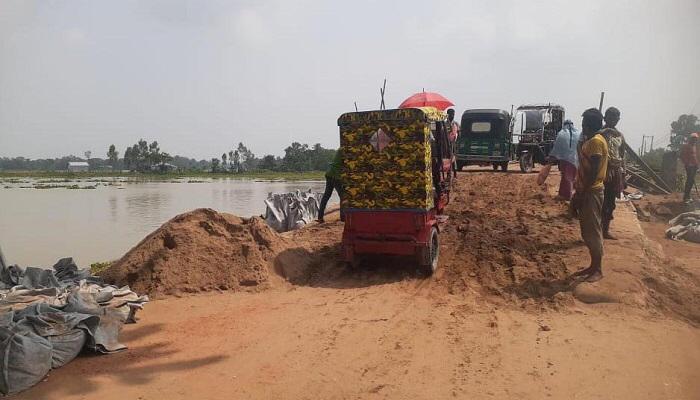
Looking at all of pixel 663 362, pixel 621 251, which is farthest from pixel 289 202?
pixel 663 362

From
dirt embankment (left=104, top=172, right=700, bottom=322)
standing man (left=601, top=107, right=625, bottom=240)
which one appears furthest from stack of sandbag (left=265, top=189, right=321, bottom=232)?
standing man (left=601, top=107, right=625, bottom=240)

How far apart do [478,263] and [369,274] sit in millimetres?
1595

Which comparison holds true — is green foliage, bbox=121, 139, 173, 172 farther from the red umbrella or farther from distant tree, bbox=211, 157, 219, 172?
the red umbrella

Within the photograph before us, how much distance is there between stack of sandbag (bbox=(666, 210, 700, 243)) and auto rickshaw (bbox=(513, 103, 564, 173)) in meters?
5.58

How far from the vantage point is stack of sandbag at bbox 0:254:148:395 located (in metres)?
3.69

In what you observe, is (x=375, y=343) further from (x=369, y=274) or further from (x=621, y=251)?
(x=621, y=251)

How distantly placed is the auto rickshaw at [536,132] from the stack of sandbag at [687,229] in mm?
5584

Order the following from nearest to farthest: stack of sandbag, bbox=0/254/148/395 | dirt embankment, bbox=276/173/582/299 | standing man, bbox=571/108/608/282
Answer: stack of sandbag, bbox=0/254/148/395 → standing man, bbox=571/108/608/282 → dirt embankment, bbox=276/173/582/299

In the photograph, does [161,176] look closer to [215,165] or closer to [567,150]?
[215,165]

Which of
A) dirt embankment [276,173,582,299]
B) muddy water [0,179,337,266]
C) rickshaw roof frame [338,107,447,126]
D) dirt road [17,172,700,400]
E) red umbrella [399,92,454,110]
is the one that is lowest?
muddy water [0,179,337,266]

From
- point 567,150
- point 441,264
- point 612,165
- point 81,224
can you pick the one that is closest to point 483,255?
point 441,264

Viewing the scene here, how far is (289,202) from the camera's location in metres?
13.1

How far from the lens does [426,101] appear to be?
10266mm

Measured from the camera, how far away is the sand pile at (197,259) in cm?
637
